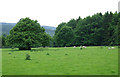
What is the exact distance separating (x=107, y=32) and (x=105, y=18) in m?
8.16

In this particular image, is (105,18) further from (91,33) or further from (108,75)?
(108,75)

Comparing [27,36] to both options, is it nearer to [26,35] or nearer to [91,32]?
[26,35]

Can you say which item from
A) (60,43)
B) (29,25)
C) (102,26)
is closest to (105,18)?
(102,26)

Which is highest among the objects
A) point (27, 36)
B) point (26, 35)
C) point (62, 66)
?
point (26, 35)

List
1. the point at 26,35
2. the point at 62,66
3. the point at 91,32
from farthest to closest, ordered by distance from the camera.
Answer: the point at 91,32 < the point at 26,35 < the point at 62,66

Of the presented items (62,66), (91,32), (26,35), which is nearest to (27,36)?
(26,35)

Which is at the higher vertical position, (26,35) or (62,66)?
(26,35)

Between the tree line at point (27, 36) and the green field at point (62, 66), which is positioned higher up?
the tree line at point (27, 36)

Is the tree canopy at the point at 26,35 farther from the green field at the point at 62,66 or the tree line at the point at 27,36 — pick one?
the green field at the point at 62,66

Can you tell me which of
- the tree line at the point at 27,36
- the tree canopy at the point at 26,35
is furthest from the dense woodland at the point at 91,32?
the tree canopy at the point at 26,35

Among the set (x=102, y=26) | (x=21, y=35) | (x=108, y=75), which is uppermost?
(x=102, y=26)

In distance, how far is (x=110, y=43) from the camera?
94312 mm

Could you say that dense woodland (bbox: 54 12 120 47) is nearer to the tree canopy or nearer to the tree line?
the tree line

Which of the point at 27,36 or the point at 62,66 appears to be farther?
the point at 27,36
